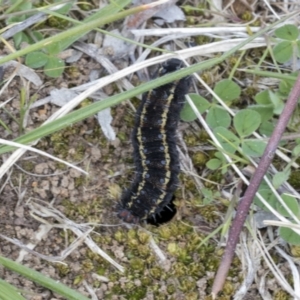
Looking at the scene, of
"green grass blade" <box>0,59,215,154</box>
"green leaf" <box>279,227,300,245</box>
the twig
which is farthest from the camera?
"green leaf" <box>279,227,300,245</box>

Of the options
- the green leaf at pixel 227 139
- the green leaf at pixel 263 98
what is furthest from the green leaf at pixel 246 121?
the green leaf at pixel 263 98

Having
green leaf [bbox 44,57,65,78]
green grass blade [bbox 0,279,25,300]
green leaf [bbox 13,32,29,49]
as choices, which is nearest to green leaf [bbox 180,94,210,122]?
green leaf [bbox 44,57,65,78]

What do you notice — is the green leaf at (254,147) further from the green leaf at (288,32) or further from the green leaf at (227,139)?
the green leaf at (288,32)

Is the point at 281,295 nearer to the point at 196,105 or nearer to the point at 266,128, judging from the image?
the point at 266,128

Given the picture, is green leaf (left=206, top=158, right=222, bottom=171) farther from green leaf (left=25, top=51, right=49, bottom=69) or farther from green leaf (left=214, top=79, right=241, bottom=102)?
green leaf (left=25, top=51, right=49, bottom=69)

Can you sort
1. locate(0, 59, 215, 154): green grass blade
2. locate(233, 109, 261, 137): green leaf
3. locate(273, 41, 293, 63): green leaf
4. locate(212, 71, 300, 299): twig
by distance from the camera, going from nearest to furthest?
1. locate(0, 59, 215, 154): green grass blade
2. locate(212, 71, 300, 299): twig
3. locate(233, 109, 261, 137): green leaf
4. locate(273, 41, 293, 63): green leaf

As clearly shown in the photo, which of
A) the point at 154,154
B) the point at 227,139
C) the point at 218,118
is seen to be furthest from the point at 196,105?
the point at 154,154

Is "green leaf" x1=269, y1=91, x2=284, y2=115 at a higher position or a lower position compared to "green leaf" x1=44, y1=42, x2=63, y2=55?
lower

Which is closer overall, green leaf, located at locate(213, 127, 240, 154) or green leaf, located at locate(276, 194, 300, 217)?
green leaf, located at locate(276, 194, 300, 217)
